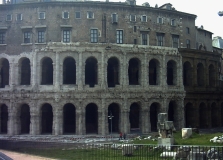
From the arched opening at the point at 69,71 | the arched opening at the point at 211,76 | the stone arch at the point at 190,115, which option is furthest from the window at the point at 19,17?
the arched opening at the point at 211,76

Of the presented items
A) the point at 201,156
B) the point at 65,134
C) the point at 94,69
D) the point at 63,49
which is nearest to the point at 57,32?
the point at 63,49

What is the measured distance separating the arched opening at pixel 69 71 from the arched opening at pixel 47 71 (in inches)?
69.3

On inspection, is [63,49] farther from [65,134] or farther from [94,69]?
[65,134]

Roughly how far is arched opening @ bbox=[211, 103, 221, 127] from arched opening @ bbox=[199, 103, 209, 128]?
7.07ft

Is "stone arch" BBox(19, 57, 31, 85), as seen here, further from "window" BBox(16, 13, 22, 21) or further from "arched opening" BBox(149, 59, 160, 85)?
"arched opening" BBox(149, 59, 160, 85)

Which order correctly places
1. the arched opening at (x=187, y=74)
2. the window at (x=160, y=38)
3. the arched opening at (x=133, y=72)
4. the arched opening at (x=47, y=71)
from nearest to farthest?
1. the arched opening at (x=47, y=71)
2. the arched opening at (x=133, y=72)
3. the window at (x=160, y=38)
4. the arched opening at (x=187, y=74)

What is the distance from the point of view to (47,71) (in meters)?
36.8

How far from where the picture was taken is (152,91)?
1435 inches

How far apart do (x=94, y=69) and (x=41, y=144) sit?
1306 cm

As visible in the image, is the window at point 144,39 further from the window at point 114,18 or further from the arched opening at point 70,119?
the arched opening at point 70,119

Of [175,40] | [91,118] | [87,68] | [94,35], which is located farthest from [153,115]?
[94,35]

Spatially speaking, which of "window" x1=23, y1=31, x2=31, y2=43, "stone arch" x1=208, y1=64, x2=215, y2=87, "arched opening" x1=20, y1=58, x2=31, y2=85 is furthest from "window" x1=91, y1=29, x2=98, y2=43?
"stone arch" x1=208, y1=64, x2=215, y2=87

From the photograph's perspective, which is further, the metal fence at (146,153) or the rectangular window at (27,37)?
the rectangular window at (27,37)

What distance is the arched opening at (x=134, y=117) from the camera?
3836 cm
